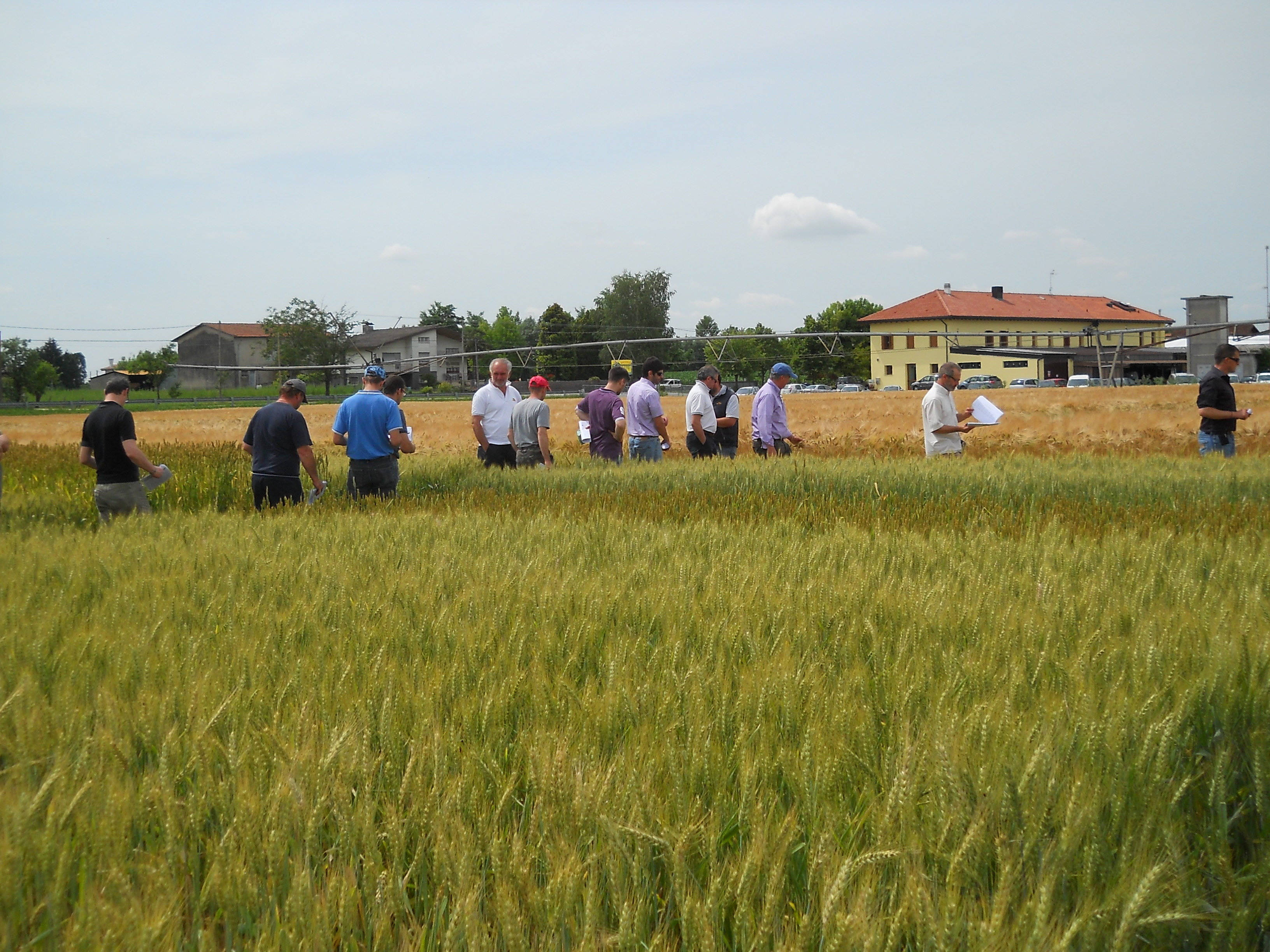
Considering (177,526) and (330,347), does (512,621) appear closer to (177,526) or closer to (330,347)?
(177,526)

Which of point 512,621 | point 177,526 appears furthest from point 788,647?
point 177,526

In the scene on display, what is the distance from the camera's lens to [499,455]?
34.9ft

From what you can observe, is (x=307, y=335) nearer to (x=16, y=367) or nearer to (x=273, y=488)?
(x=16, y=367)

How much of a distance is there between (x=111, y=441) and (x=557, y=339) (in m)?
101

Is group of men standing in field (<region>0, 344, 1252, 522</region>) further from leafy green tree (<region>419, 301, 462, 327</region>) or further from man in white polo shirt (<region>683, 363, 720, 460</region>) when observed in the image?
leafy green tree (<region>419, 301, 462, 327</region>)

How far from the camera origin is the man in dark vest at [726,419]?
11.2m

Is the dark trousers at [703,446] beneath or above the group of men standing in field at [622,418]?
beneath

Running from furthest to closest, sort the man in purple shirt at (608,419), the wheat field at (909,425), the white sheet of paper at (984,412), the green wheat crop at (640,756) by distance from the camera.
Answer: the wheat field at (909,425)
the man in purple shirt at (608,419)
the white sheet of paper at (984,412)
the green wheat crop at (640,756)

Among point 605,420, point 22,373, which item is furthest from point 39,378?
point 605,420

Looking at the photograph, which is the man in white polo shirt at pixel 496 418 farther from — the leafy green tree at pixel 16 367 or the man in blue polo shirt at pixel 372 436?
the leafy green tree at pixel 16 367

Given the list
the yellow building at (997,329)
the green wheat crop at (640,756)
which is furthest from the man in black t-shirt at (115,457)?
the yellow building at (997,329)

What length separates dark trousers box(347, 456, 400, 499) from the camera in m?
8.44

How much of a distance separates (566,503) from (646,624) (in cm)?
479

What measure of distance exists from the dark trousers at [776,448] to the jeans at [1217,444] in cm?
454
